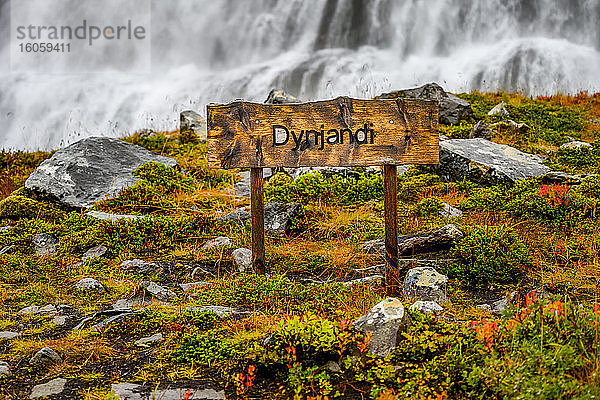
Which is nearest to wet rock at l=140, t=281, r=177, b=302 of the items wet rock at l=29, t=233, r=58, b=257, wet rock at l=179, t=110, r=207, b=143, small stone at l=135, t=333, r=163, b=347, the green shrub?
small stone at l=135, t=333, r=163, b=347

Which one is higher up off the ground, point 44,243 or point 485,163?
point 485,163

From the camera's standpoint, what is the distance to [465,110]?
1577 centimetres

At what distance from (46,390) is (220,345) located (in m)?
1.29

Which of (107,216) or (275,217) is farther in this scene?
(107,216)

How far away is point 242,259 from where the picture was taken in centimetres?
709

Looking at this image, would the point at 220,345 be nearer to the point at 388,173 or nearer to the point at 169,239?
the point at 388,173

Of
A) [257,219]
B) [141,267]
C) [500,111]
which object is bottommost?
[141,267]

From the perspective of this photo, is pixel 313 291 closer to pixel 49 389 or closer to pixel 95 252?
pixel 49 389

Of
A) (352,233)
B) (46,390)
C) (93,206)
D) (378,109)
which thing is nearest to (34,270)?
(93,206)

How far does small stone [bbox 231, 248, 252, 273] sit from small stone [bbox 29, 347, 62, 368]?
2961 millimetres

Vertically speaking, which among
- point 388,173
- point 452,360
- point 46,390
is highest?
point 388,173

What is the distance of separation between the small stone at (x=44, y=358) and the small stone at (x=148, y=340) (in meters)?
0.64

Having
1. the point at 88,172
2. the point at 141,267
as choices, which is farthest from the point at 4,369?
the point at 88,172

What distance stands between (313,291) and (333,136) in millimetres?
1815
